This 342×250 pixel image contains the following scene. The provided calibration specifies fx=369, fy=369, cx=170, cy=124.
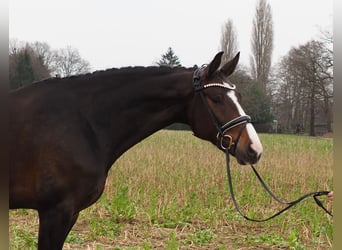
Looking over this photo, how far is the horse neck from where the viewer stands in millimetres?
3242

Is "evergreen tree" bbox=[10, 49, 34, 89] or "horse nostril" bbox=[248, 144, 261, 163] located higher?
"evergreen tree" bbox=[10, 49, 34, 89]

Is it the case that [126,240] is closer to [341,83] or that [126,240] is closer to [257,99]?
[341,83]

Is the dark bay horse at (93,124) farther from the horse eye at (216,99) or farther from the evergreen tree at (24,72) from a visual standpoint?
the evergreen tree at (24,72)

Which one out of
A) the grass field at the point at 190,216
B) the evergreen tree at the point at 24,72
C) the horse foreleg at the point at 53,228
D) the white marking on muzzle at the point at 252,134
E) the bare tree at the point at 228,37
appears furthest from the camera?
the bare tree at the point at 228,37

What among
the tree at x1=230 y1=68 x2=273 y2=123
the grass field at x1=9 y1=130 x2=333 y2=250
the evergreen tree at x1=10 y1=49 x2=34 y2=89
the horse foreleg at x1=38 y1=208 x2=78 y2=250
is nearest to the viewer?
the horse foreleg at x1=38 y1=208 x2=78 y2=250

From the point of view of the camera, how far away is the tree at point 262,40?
53344 mm

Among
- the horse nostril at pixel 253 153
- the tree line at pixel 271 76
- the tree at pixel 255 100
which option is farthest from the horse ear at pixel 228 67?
the tree at pixel 255 100

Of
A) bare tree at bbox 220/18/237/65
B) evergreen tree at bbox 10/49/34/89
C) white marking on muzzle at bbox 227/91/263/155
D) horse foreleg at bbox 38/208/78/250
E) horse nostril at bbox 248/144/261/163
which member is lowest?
horse foreleg at bbox 38/208/78/250

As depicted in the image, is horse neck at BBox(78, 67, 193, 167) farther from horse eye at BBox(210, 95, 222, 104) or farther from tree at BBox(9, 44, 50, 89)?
tree at BBox(9, 44, 50, 89)

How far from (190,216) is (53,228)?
3.79m

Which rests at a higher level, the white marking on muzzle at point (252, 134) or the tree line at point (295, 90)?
the tree line at point (295, 90)

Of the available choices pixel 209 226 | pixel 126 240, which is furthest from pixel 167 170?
pixel 126 240

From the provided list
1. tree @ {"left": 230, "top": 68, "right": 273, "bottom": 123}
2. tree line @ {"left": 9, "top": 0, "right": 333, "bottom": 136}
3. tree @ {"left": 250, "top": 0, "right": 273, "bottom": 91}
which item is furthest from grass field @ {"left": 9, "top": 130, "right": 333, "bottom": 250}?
tree @ {"left": 250, "top": 0, "right": 273, "bottom": 91}

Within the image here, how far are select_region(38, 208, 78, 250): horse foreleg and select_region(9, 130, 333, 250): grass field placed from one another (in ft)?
6.53
